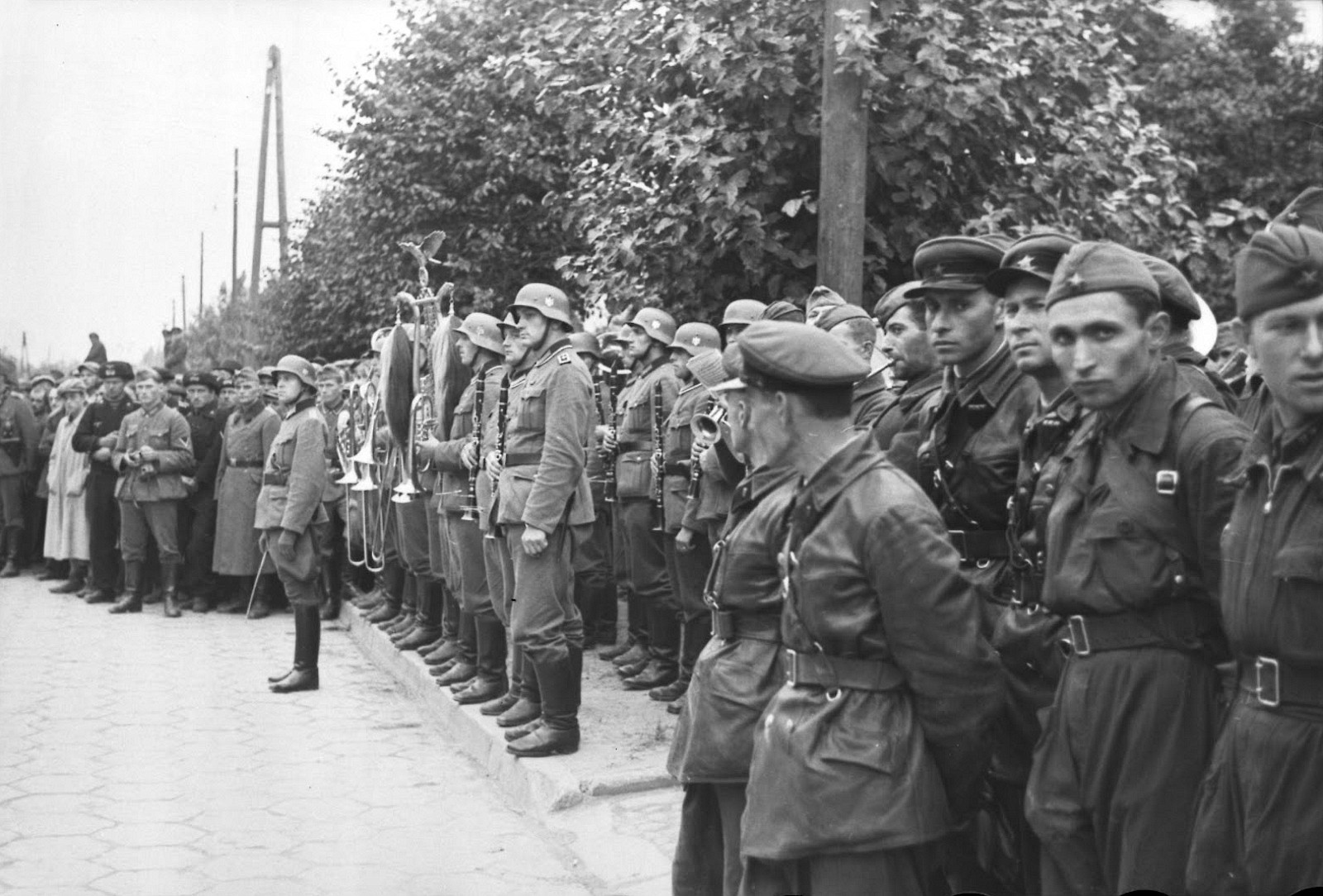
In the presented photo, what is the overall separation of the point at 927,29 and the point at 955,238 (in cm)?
438

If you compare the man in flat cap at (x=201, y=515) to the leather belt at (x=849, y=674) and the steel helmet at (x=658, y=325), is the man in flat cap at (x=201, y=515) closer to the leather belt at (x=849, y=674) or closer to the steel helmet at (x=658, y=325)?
the steel helmet at (x=658, y=325)

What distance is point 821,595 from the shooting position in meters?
3.46

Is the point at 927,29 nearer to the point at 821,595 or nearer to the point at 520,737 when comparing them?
the point at 520,737

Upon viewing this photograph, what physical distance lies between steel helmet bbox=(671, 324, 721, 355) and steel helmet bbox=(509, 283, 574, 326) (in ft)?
5.46

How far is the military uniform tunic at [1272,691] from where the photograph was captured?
2812 millimetres

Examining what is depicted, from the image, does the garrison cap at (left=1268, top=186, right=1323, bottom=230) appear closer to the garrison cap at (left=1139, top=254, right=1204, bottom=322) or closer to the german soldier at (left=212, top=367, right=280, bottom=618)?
the garrison cap at (left=1139, top=254, right=1204, bottom=322)

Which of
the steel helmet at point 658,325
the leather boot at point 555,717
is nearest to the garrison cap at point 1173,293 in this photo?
the leather boot at point 555,717

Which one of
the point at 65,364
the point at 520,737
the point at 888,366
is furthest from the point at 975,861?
the point at 65,364

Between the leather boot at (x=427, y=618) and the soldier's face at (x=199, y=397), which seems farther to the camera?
the soldier's face at (x=199, y=397)

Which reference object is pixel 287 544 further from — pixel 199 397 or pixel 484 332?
pixel 199 397

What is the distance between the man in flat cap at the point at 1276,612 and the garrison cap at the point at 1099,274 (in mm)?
353

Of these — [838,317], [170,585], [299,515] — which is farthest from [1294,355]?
[170,585]

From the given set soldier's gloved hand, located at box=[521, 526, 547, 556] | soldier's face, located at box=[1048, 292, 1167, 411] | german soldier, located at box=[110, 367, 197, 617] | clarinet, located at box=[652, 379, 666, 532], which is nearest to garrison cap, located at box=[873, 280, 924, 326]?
soldier's face, located at box=[1048, 292, 1167, 411]

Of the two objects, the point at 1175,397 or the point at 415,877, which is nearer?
the point at 1175,397
